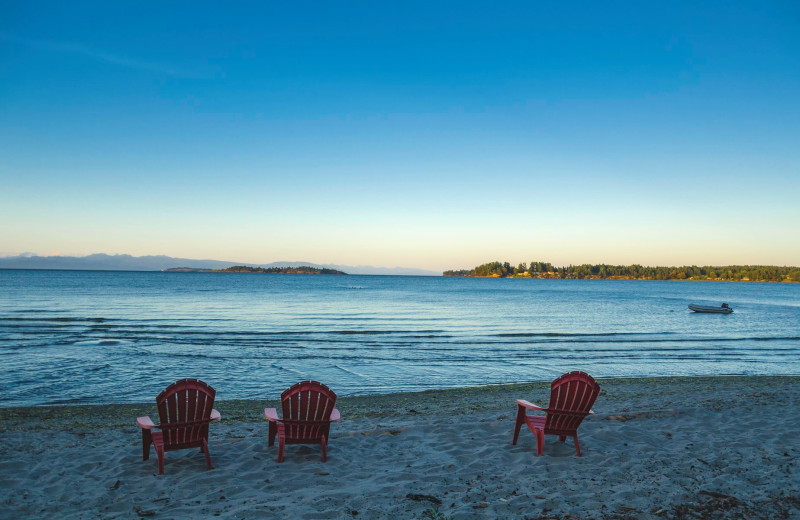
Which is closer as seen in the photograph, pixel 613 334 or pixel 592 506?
pixel 592 506

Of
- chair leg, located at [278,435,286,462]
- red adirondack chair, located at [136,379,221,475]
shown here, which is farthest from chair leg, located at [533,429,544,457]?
red adirondack chair, located at [136,379,221,475]

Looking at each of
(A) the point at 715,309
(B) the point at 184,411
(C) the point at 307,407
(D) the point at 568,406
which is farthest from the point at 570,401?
(A) the point at 715,309

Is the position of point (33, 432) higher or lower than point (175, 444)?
lower

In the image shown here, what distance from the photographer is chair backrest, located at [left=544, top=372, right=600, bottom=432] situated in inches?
293

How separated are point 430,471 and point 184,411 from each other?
11.6 ft

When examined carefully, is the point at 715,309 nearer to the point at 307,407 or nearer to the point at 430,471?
the point at 430,471

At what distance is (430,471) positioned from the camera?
22.0ft

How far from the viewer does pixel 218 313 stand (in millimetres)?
39594

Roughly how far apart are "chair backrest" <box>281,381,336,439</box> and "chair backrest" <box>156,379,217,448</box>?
1086 mm

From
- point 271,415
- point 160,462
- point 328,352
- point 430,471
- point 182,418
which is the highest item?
point 182,418

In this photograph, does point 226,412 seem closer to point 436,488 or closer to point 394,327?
point 436,488

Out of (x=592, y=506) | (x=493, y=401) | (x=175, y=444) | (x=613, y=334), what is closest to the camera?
(x=592, y=506)

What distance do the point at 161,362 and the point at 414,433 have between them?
43.4 feet

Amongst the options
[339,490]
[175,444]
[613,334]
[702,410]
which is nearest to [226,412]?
[175,444]
